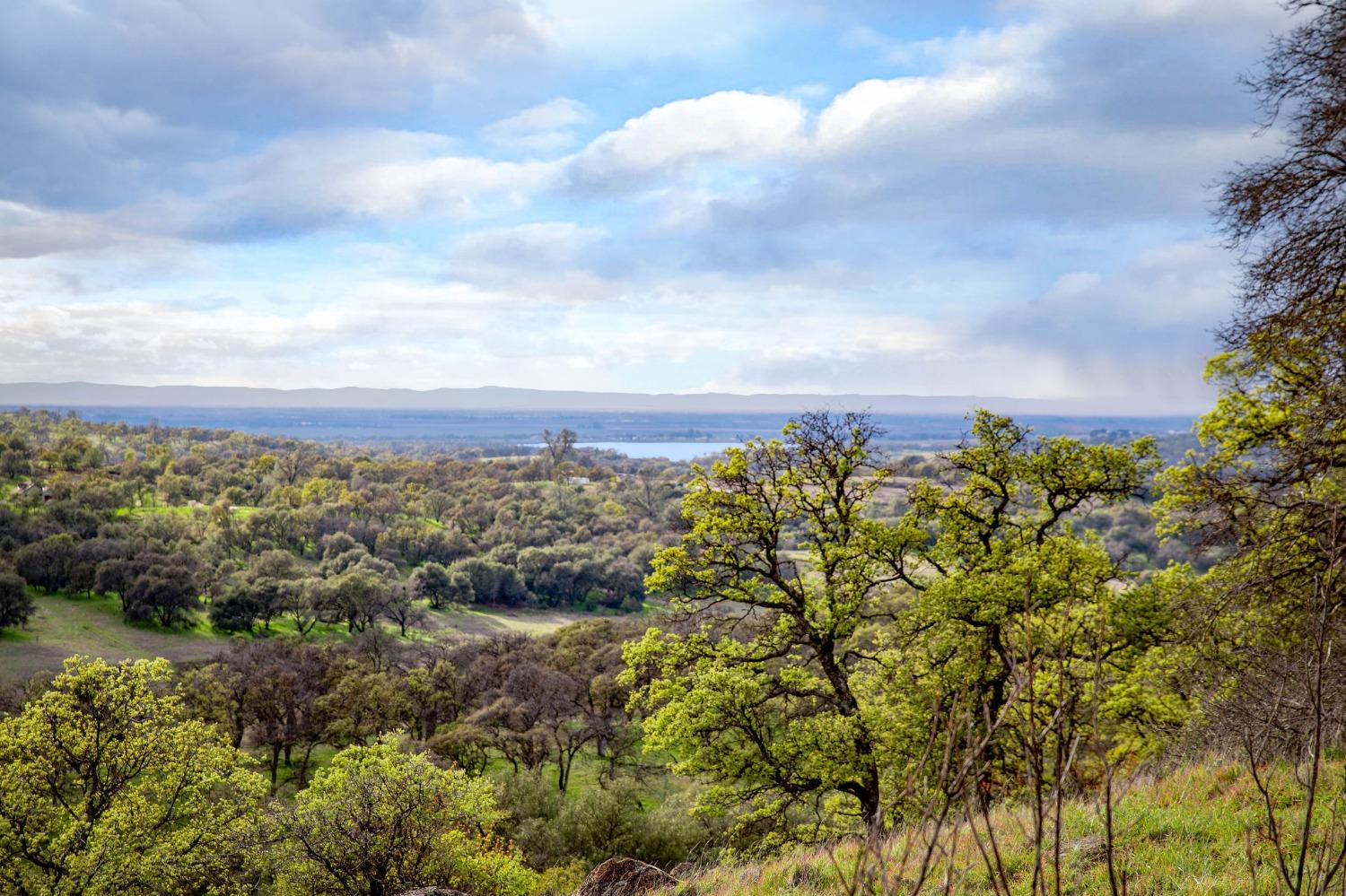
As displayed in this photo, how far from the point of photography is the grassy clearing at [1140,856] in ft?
18.1

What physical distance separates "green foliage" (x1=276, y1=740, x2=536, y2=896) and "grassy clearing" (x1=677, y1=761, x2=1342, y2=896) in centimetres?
866

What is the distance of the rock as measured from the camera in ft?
26.9

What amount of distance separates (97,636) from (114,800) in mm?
47192

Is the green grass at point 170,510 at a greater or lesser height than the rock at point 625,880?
lesser

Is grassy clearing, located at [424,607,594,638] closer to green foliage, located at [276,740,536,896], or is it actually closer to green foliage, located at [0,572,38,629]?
green foliage, located at [0,572,38,629]

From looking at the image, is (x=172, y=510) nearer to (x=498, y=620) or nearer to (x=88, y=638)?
(x=88, y=638)

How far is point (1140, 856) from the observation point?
6137 mm

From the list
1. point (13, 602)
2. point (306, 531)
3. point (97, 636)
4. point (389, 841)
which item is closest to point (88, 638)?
point (97, 636)

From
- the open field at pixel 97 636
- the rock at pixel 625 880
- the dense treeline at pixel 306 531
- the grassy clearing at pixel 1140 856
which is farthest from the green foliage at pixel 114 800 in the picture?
the open field at pixel 97 636

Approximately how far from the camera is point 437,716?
40.9 m

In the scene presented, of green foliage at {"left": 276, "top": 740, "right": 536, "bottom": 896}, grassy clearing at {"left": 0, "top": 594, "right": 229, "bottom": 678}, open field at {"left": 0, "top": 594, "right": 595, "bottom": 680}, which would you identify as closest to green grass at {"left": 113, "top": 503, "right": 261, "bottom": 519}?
grassy clearing at {"left": 0, "top": 594, "right": 229, "bottom": 678}

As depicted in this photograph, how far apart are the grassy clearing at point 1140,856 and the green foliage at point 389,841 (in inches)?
341

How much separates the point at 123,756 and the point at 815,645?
1822 centimetres

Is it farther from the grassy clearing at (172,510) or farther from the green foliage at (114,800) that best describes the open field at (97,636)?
the green foliage at (114,800)
